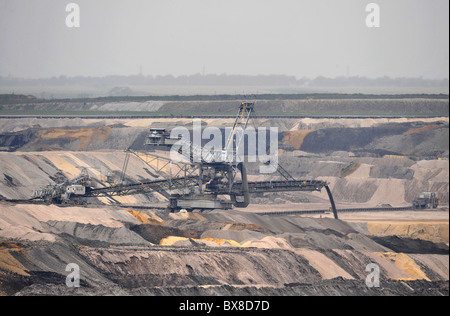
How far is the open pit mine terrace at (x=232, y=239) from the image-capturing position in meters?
65.9

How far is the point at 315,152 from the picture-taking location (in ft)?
600

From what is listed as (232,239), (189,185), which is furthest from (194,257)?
(189,185)

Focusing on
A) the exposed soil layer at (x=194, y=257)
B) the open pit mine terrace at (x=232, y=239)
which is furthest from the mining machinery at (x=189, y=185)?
the exposed soil layer at (x=194, y=257)

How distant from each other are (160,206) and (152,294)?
6150 cm

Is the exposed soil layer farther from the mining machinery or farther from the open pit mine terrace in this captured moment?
the mining machinery

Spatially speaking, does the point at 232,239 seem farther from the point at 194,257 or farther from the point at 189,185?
the point at 189,185

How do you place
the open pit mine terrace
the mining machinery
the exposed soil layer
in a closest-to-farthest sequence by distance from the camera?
the exposed soil layer
the open pit mine terrace
the mining machinery

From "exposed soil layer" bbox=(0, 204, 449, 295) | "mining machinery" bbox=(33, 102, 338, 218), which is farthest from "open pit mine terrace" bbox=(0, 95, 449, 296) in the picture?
"mining machinery" bbox=(33, 102, 338, 218)

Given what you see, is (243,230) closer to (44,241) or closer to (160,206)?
(44,241)

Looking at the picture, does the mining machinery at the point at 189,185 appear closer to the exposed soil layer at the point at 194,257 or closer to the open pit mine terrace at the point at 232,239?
the open pit mine terrace at the point at 232,239

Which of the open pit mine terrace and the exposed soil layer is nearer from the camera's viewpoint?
the exposed soil layer

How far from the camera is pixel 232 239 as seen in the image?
3418 inches

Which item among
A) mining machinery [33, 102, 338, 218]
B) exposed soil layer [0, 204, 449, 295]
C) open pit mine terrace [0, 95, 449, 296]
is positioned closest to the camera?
exposed soil layer [0, 204, 449, 295]

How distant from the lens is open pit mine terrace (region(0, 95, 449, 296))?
2596 inches
